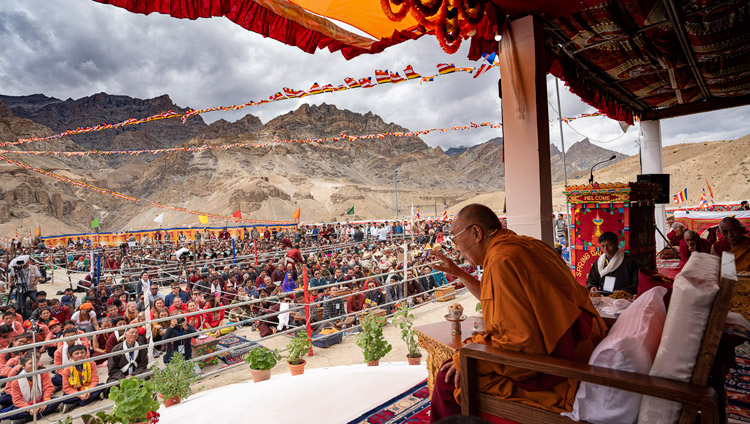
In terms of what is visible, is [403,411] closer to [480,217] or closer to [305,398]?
[305,398]

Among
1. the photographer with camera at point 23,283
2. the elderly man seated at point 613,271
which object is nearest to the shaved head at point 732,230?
the elderly man seated at point 613,271

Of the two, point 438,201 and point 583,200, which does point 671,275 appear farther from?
point 438,201

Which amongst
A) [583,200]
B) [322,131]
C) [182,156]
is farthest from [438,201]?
[583,200]

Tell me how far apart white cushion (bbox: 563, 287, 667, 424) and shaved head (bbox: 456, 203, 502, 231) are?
0.82 metres

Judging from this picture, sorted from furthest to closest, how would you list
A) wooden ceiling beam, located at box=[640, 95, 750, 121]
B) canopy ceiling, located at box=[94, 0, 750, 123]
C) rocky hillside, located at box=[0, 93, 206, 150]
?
1. rocky hillside, located at box=[0, 93, 206, 150]
2. wooden ceiling beam, located at box=[640, 95, 750, 121]
3. canopy ceiling, located at box=[94, 0, 750, 123]

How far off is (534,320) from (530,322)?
26 millimetres

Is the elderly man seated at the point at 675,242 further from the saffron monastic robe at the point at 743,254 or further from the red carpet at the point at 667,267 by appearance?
the saffron monastic robe at the point at 743,254

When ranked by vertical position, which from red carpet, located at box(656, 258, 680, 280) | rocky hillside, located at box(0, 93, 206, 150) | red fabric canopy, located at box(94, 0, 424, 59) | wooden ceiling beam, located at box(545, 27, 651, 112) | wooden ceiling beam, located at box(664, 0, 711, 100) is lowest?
red carpet, located at box(656, 258, 680, 280)

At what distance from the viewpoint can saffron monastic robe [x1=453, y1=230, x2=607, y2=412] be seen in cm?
173

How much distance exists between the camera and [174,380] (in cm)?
394

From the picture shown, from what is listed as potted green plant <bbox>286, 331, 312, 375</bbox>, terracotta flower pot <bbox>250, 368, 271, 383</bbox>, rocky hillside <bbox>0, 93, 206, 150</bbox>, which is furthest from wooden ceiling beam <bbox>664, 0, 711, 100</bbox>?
rocky hillside <bbox>0, 93, 206, 150</bbox>

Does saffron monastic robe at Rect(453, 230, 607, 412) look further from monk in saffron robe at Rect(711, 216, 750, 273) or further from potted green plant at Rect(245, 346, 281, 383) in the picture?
monk in saffron robe at Rect(711, 216, 750, 273)

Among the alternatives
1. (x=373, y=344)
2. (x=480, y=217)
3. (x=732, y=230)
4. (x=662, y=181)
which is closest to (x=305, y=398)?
(x=373, y=344)

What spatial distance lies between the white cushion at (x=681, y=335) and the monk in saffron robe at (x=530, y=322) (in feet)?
1.02
